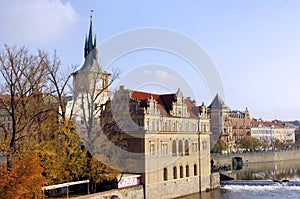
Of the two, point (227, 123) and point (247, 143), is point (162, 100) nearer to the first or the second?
point (227, 123)

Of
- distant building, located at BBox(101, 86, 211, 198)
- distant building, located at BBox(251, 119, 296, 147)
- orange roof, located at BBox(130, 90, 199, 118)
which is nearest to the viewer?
distant building, located at BBox(101, 86, 211, 198)

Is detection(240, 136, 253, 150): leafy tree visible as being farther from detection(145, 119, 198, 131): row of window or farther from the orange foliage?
the orange foliage

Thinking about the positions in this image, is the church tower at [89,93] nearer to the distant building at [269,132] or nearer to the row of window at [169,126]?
the row of window at [169,126]

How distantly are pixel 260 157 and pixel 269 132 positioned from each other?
49.5 metres

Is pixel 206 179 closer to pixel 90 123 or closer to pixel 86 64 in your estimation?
pixel 90 123

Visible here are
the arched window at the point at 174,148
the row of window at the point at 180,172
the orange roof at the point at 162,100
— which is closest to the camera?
the row of window at the point at 180,172

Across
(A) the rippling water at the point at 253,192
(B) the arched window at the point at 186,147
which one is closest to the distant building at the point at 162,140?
(B) the arched window at the point at 186,147

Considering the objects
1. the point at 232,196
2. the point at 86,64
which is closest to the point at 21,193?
the point at 232,196

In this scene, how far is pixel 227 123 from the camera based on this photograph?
320 ft

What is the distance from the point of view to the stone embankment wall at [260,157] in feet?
238

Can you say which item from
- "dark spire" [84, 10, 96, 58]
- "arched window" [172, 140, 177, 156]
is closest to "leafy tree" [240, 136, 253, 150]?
"dark spire" [84, 10, 96, 58]

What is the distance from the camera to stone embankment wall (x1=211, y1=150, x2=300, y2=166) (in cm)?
7256

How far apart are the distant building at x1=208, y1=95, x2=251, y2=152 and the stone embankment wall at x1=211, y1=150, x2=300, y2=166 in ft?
16.6

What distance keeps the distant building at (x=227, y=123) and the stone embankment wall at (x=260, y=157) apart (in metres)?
5.05
